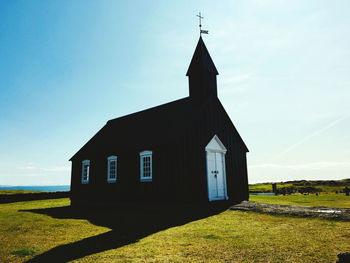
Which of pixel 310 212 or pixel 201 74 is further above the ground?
pixel 201 74

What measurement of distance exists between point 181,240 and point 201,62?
1335 cm

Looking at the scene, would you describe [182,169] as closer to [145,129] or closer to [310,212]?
[145,129]

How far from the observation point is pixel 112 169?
1977 centimetres

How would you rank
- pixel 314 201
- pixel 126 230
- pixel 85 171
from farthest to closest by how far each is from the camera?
pixel 85 171 → pixel 314 201 → pixel 126 230

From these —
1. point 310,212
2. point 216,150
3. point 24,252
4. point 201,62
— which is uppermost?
point 201,62

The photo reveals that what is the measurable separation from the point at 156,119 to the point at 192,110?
13.4 feet

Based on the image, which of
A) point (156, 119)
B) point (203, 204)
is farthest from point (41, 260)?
point (156, 119)

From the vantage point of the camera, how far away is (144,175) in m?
16.8

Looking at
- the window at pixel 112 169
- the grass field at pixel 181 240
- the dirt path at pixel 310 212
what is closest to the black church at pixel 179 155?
the window at pixel 112 169

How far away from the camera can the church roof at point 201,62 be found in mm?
17578

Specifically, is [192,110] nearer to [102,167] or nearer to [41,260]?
[102,167]

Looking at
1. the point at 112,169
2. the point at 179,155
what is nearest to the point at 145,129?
the point at 112,169

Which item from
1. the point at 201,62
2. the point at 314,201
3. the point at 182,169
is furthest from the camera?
the point at 314,201

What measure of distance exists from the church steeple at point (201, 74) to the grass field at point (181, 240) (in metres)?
9.39
